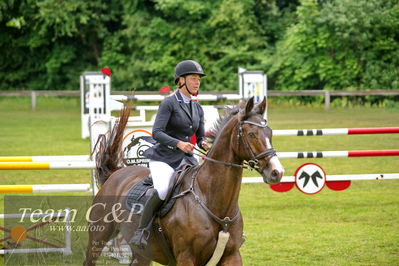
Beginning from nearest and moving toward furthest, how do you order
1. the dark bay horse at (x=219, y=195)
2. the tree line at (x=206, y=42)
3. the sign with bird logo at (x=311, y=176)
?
the dark bay horse at (x=219, y=195)
the sign with bird logo at (x=311, y=176)
the tree line at (x=206, y=42)

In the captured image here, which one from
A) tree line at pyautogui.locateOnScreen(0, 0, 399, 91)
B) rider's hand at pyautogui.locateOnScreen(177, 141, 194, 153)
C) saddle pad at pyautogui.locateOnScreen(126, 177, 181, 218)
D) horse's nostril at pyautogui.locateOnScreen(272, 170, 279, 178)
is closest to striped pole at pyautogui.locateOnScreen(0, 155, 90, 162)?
saddle pad at pyautogui.locateOnScreen(126, 177, 181, 218)

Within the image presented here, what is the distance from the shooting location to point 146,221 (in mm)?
5621

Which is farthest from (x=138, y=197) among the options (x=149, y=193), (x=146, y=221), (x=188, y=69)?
(x=188, y=69)

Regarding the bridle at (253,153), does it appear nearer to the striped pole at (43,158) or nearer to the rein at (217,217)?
the rein at (217,217)

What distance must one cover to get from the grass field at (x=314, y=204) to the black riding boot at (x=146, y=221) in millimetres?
1871

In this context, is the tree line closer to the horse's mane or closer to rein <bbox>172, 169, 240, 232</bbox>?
the horse's mane

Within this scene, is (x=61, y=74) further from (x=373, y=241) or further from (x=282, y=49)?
(x=373, y=241)

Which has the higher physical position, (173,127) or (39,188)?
(173,127)

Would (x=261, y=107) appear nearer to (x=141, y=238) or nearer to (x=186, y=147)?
(x=186, y=147)

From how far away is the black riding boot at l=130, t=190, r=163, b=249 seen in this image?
18.1 feet

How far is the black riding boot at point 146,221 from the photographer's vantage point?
5.53 metres

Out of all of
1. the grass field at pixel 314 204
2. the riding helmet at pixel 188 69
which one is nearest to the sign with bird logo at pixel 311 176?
the grass field at pixel 314 204

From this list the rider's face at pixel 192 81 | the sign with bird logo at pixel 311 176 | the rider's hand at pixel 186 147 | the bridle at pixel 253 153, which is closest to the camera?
the bridle at pixel 253 153

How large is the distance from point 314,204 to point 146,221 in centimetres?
625
